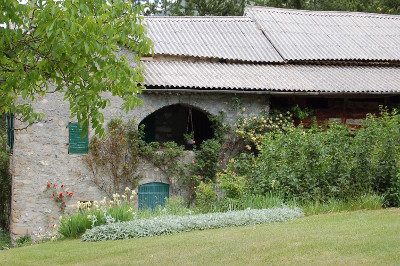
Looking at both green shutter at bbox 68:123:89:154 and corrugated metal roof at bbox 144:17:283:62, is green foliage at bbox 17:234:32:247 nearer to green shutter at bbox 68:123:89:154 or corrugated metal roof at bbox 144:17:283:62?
green shutter at bbox 68:123:89:154

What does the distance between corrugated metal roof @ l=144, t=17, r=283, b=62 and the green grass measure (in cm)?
868

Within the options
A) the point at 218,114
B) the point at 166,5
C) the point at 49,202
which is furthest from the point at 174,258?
the point at 166,5

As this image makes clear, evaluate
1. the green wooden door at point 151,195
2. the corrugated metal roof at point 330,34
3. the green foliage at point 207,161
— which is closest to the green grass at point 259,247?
the green wooden door at point 151,195

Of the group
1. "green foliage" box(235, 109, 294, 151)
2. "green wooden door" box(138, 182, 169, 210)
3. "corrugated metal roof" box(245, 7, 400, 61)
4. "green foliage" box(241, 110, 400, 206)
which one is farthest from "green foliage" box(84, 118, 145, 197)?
"corrugated metal roof" box(245, 7, 400, 61)

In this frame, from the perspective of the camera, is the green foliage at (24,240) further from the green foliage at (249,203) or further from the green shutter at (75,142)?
the green foliage at (249,203)

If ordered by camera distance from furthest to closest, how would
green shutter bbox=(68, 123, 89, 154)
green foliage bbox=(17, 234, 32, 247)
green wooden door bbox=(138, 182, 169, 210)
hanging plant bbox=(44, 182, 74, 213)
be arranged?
green wooden door bbox=(138, 182, 169, 210) < green shutter bbox=(68, 123, 89, 154) < hanging plant bbox=(44, 182, 74, 213) < green foliage bbox=(17, 234, 32, 247)

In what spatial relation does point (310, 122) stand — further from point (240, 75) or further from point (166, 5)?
point (166, 5)

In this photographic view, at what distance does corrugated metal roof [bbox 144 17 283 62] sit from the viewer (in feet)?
63.3

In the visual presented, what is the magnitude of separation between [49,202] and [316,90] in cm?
772

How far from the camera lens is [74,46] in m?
7.07

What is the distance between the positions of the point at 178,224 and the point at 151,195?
17.0 ft

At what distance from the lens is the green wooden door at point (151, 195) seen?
16391mm

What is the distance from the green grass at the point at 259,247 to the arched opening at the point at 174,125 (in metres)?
7.47

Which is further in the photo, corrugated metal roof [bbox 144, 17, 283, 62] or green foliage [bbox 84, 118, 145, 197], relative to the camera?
corrugated metal roof [bbox 144, 17, 283, 62]
